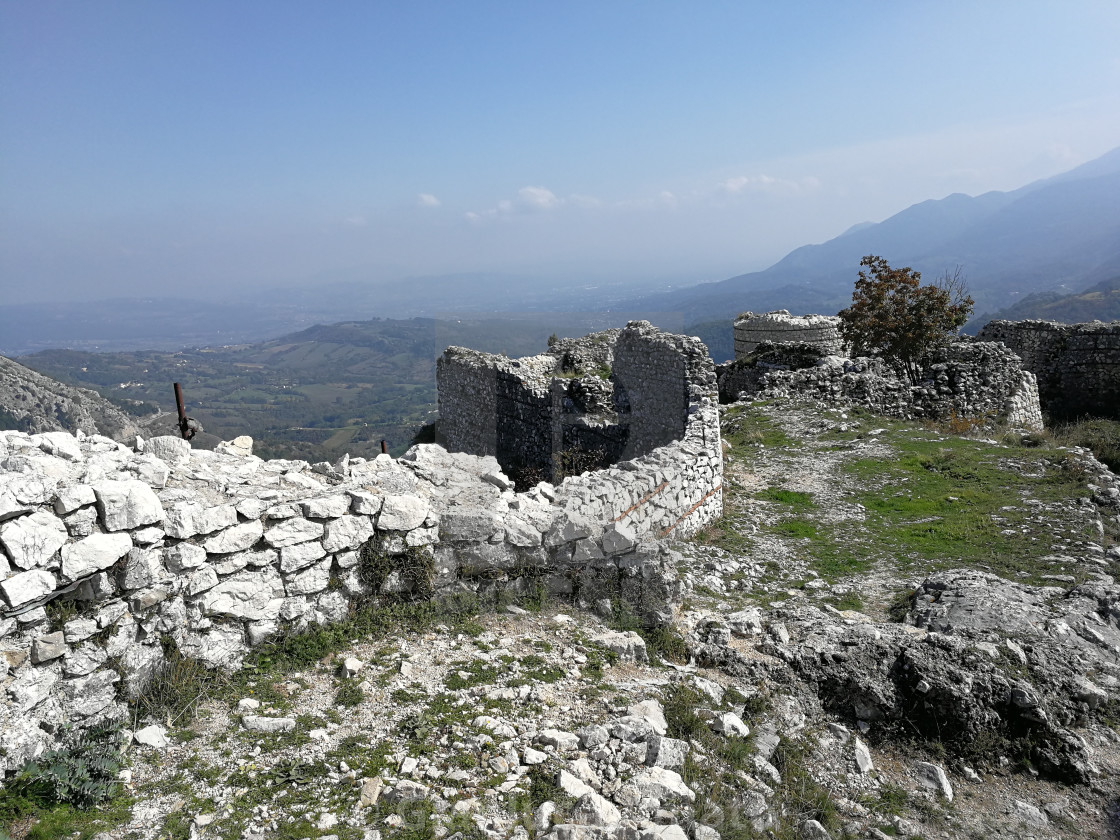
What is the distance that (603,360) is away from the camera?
19.7 m

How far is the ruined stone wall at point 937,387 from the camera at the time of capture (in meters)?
14.7

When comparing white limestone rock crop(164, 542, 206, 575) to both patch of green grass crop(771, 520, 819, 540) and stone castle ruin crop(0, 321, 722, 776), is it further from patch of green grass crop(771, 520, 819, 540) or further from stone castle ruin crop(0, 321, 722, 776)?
patch of green grass crop(771, 520, 819, 540)

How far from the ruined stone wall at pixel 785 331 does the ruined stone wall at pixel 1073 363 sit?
5.52m

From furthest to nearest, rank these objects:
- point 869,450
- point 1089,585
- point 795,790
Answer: point 869,450
point 1089,585
point 795,790

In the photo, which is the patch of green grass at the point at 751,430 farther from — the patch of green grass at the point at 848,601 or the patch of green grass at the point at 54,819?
the patch of green grass at the point at 54,819

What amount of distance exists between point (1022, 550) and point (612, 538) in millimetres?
4871

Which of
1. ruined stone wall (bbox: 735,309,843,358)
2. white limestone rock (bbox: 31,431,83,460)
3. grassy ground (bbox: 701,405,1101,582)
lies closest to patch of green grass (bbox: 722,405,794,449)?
grassy ground (bbox: 701,405,1101,582)

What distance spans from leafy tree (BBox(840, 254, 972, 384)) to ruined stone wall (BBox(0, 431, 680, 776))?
45.3 feet

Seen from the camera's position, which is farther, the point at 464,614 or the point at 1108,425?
the point at 1108,425

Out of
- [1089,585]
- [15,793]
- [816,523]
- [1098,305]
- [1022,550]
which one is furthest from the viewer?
[1098,305]

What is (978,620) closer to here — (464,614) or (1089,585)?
(1089,585)

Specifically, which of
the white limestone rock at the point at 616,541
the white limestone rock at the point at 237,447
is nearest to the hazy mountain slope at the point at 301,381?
the white limestone rock at the point at 237,447

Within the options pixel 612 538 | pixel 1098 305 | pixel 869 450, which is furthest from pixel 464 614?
pixel 1098 305

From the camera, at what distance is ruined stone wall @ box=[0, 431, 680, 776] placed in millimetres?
3590
